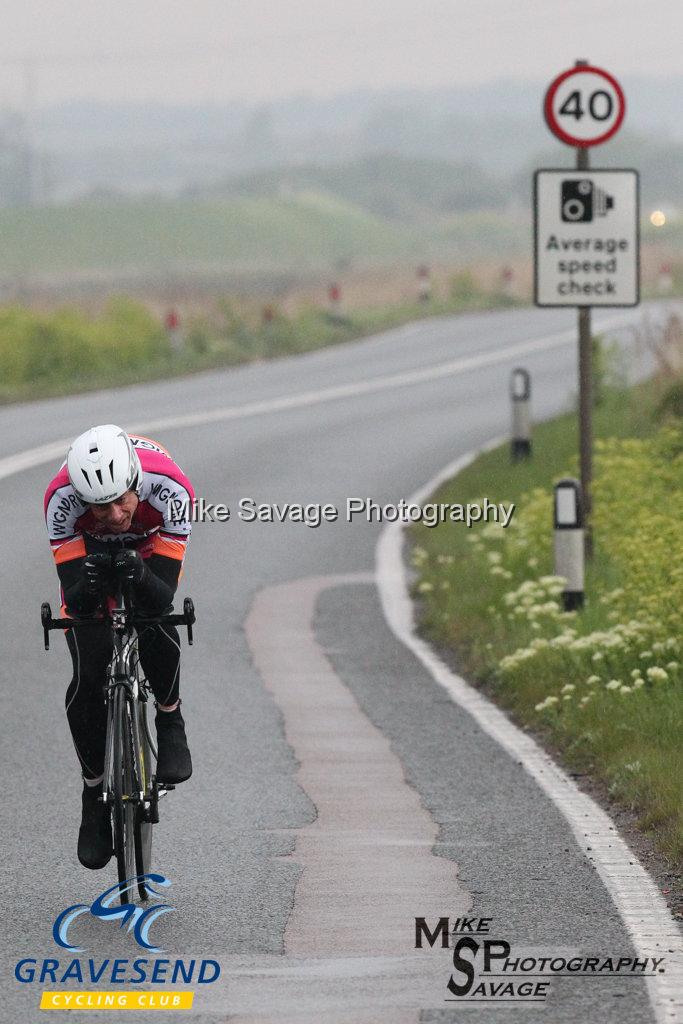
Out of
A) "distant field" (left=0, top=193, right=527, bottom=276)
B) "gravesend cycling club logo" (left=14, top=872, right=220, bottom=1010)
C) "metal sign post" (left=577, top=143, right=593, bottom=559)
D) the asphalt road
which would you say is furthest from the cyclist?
"distant field" (left=0, top=193, right=527, bottom=276)

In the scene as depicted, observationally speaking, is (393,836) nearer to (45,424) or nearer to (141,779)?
(141,779)

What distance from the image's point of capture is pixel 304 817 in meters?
8.24

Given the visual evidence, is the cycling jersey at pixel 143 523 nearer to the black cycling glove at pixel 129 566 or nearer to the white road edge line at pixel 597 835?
the black cycling glove at pixel 129 566

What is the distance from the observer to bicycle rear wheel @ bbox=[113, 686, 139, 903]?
22.2 feet

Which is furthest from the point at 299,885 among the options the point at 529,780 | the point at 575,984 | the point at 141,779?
the point at 529,780

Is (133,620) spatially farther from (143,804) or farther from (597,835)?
(597,835)

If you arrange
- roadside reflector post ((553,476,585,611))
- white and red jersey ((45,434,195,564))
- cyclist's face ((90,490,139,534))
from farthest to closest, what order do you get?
roadside reflector post ((553,476,585,611)) < white and red jersey ((45,434,195,564)) < cyclist's face ((90,490,139,534))

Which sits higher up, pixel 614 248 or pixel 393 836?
pixel 614 248

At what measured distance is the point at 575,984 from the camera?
5.94 m

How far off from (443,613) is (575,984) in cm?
760

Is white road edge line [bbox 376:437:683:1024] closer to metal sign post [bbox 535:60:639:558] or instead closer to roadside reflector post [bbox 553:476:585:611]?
roadside reflector post [bbox 553:476:585:611]

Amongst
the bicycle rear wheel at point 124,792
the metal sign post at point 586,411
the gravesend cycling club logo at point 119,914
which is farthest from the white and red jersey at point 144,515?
the metal sign post at point 586,411

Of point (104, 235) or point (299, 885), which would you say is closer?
point (299, 885)

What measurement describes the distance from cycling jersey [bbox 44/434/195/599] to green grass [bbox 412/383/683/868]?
2.21m
